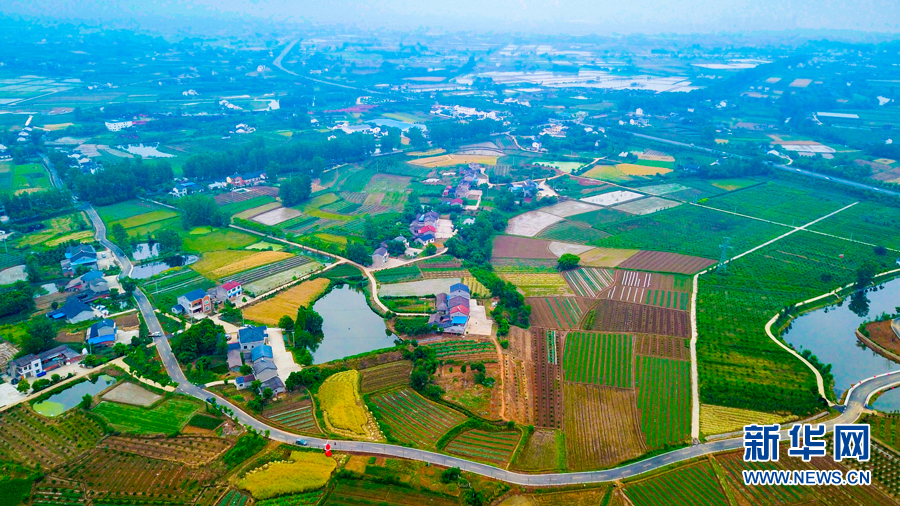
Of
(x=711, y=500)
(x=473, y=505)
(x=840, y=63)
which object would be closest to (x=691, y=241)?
(x=711, y=500)

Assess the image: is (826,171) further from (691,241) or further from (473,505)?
(473,505)

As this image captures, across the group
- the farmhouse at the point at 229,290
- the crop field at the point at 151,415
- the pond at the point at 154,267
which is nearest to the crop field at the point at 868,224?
the farmhouse at the point at 229,290

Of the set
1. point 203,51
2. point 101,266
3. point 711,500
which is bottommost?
point 711,500

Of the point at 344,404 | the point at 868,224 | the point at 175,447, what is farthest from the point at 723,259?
the point at 175,447

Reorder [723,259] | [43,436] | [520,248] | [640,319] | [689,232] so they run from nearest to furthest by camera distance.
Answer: [43,436] → [640,319] → [723,259] → [520,248] → [689,232]

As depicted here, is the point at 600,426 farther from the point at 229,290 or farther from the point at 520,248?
the point at 229,290

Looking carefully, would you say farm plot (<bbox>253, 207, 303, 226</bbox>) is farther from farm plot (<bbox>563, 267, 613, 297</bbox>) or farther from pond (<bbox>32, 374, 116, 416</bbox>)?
farm plot (<bbox>563, 267, 613, 297</bbox>)
